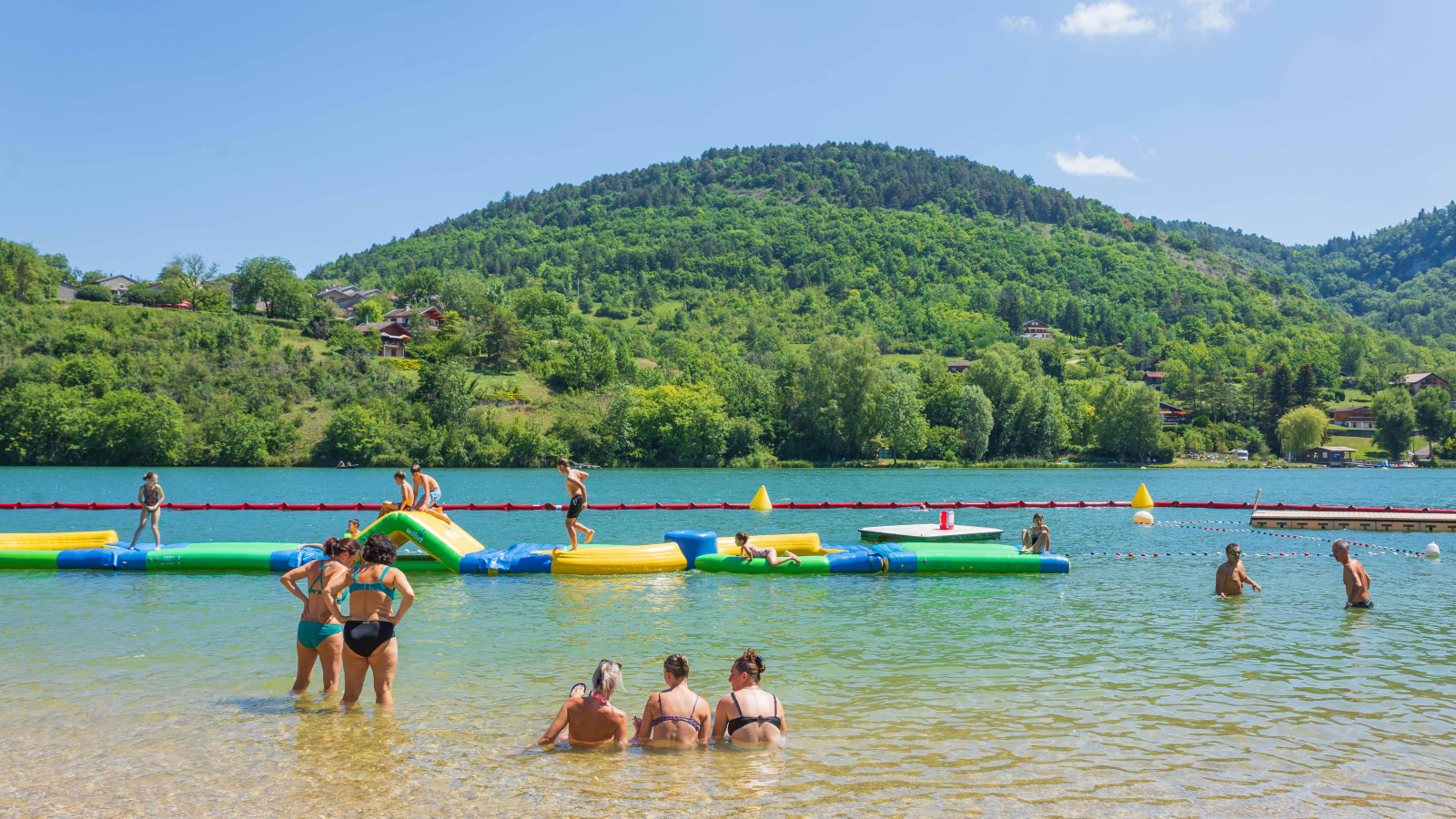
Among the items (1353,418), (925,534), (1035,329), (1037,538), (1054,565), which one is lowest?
(1054,565)

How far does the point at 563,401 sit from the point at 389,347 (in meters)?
34.9

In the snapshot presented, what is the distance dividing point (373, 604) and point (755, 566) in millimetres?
12701

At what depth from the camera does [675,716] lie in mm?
8664

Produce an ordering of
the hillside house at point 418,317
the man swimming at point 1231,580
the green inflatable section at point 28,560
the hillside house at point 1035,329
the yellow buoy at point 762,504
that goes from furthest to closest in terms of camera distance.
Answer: the hillside house at point 1035,329 → the hillside house at point 418,317 → the yellow buoy at point 762,504 → the green inflatable section at point 28,560 → the man swimming at point 1231,580

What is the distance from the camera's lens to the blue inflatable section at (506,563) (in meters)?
20.7

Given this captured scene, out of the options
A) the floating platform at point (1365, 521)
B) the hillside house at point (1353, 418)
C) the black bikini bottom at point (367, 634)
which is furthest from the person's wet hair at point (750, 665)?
the hillside house at point (1353, 418)

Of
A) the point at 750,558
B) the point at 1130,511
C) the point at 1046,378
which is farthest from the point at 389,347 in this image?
the point at 750,558

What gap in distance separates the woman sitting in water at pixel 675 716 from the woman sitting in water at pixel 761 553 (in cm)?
1215

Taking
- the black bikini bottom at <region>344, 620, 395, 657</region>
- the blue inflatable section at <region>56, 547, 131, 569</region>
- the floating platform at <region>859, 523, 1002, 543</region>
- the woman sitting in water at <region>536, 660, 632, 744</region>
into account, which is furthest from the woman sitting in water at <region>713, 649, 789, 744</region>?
the blue inflatable section at <region>56, 547, 131, 569</region>

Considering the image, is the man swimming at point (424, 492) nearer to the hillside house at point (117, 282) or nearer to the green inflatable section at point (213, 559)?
the green inflatable section at point (213, 559)

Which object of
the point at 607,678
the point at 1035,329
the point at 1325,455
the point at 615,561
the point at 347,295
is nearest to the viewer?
the point at 607,678

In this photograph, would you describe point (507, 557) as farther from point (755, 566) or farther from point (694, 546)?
point (755, 566)

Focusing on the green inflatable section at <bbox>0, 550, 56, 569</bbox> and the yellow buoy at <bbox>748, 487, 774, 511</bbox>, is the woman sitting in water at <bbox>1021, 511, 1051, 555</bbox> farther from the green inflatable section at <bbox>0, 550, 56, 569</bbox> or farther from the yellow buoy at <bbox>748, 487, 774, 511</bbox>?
the green inflatable section at <bbox>0, 550, 56, 569</bbox>

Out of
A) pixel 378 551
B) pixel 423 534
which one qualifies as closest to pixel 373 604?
pixel 378 551
